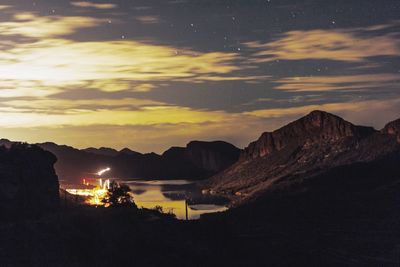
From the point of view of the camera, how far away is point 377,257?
64312 mm

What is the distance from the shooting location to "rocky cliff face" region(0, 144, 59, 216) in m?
65.2

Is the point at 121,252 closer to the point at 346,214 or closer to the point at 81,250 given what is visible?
the point at 81,250

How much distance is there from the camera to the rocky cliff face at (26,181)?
65.2 metres

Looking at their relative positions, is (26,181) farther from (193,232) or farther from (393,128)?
(393,128)

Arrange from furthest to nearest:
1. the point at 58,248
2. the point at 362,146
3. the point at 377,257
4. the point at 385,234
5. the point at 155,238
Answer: the point at 362,146 → the point at 385,234 → the point at 377,257 → the point at 155,238 → the point at 58,248

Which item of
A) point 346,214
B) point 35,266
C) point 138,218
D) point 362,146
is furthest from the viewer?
point 362,146

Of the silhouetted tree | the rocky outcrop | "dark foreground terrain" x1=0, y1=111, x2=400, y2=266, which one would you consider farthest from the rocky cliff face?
the rocky outcrop

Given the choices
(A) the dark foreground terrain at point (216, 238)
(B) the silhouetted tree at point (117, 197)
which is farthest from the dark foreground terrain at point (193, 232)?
(B) the silhouetted tree at point (117, 197)

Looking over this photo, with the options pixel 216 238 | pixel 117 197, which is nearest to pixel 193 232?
pixel 216 238

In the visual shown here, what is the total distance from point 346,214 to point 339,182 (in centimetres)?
3280

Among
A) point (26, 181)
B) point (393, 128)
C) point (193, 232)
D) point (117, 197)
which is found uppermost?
point (393, 128)

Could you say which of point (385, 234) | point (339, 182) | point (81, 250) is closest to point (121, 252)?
point (81, 250)

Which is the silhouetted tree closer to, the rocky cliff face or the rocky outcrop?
the rocky cliff face

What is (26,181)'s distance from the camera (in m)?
69.0
